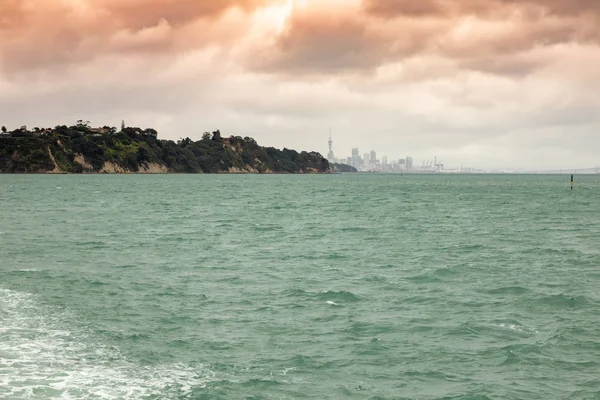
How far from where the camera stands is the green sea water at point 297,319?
17.3 metres

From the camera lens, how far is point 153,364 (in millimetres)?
18719

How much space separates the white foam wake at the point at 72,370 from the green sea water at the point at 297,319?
2.5 inches

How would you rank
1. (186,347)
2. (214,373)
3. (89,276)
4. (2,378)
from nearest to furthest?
(2,378) → (214,373) → (186,347) → (89,276)

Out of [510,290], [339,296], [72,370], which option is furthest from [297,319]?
[510,290]

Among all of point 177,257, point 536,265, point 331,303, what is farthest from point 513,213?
point 331,303

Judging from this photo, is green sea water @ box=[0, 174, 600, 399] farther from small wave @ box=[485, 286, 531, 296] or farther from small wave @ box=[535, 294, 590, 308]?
small wave @ box=[485, 286, 531, 296]

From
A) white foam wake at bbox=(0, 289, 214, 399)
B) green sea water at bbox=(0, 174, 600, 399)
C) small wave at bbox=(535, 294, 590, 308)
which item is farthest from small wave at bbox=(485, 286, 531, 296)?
white foam wake at bbox=(0, 289, 214, 399)

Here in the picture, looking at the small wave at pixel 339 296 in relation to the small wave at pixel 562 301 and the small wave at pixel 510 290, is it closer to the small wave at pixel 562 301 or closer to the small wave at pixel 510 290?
the small wave at pixel 510 290

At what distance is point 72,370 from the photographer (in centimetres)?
1792

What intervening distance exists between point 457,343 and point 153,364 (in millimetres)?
9990

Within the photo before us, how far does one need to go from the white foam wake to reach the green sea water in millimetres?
64

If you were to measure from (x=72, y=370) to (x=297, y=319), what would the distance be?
9237 mm

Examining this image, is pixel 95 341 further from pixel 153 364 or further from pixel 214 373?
pixel 214 373

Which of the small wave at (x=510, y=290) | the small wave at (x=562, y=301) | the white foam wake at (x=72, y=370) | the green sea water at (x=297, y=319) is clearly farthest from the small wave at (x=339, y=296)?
the white foam wake at (x=72, y=370)
